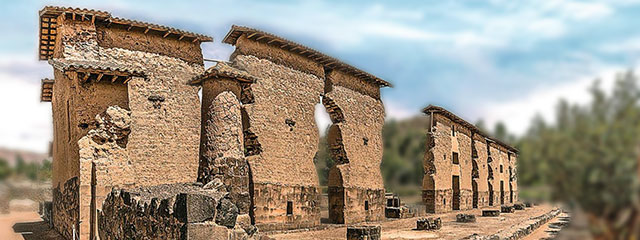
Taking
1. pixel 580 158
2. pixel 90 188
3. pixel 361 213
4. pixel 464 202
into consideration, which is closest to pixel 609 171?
pixel 580 158

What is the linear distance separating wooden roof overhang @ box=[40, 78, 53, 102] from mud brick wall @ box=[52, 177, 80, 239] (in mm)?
4553

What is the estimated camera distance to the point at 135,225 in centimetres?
916

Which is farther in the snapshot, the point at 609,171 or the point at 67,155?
the point at 67,155

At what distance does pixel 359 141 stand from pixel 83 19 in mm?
12831

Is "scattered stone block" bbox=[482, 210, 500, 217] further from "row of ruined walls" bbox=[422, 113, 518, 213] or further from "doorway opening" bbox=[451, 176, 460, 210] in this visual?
"doorway opening" bbox=[451, 176, 460, 210]

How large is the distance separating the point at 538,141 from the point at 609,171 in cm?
32

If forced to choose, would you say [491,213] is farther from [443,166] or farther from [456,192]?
[456,192]

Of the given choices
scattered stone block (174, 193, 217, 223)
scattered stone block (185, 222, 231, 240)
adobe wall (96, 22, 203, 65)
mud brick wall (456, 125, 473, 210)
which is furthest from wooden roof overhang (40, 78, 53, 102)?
mud brick wall (456, 125, 473, 210)

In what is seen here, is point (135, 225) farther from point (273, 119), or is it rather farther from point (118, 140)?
point (273, 119)

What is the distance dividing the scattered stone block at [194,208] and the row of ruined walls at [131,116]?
698 cm

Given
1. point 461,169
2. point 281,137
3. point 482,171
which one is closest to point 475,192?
point 482,171

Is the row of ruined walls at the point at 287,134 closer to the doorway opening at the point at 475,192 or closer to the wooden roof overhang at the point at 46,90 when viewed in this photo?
the wooden roof overhang at the point at 46,90

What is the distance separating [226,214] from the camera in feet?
26.6

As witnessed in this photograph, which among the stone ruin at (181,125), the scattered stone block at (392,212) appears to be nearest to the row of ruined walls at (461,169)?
the scattered stone block at (392,212)
